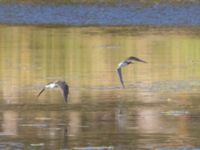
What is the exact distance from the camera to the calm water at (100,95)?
11672 mm

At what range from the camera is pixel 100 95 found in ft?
49.4

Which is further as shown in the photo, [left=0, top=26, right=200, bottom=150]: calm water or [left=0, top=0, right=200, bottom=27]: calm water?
[left=0, top=0, right=200, bottom=27]: calm water

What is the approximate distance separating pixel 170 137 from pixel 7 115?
8.72 feet

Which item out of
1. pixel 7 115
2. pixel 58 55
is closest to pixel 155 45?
pixel 58 55

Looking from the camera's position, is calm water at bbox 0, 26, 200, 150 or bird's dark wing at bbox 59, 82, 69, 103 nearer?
calm water at bbox 0, 26, 200, 150

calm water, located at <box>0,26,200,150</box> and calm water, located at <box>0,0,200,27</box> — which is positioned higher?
calm water, located at <box>0,0,200,27</box>

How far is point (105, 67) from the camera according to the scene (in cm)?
1862

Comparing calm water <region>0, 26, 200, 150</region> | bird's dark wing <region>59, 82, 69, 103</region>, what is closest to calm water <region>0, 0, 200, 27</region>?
calm water <region>0, 26, 200, 150</region>

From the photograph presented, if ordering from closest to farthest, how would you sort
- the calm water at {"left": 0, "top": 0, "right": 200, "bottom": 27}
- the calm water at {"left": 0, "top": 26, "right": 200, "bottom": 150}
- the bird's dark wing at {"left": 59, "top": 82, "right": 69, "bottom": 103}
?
the calm water at {"left": 0, "top": 26, "right": 200, "bottom": 150}
the bird's dark wing at {"left": 59, "top": 82, "right": 69, "bottom": 103}
the calm water at {"left": 0, "top": 0, "right": 200, "bottom": 27}

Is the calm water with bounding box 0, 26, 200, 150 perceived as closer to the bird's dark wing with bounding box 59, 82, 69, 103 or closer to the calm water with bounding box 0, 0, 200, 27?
the bird's dark wing with bounding box 59, 82, 69, 103

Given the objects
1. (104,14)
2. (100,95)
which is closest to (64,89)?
(100,95)

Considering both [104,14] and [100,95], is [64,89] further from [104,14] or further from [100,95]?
[104,14]

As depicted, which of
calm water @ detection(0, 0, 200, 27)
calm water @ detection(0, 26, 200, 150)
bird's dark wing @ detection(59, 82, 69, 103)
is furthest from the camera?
calm water @ detection(0, 0, 200, 27)

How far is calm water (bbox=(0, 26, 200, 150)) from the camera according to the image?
38.3 feet
